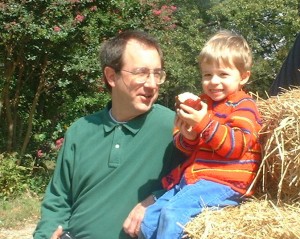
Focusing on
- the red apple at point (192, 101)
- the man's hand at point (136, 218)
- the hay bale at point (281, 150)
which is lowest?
the man's hand at point (136, 218)

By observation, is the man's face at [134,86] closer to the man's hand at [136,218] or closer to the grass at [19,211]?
the man's hand at [136,218]

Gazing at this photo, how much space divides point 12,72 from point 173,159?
25.5 ft

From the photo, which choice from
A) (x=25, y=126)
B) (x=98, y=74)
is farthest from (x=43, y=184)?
(x=98, y=74)

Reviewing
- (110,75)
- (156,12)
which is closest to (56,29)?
(156,12)

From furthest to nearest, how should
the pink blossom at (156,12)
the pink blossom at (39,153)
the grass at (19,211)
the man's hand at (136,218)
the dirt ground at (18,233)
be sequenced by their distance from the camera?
the pink blossom at (39,153) → the pink blossom at (156,12) → the grass at (19,211) → the dirt ground at (18,233) → the man's hand at (136,218)

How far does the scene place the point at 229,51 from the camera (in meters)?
2.54

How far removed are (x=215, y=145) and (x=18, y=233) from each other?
6.12 m

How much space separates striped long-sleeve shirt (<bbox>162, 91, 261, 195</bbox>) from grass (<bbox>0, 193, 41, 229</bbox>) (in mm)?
6169

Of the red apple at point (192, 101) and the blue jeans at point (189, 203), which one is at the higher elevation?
the red apple at point (192, 101)

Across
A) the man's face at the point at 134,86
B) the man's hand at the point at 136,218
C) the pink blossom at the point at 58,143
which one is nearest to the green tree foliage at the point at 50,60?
the pink blossom at the point at 58,143

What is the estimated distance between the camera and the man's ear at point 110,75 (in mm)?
3031

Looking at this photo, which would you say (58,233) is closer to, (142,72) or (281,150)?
(142,72)

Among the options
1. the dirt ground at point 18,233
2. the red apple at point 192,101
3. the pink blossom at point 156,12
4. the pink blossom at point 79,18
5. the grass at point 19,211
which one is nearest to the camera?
the red apple at point 192,101

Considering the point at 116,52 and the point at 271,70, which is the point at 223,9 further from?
the point at 116,52
